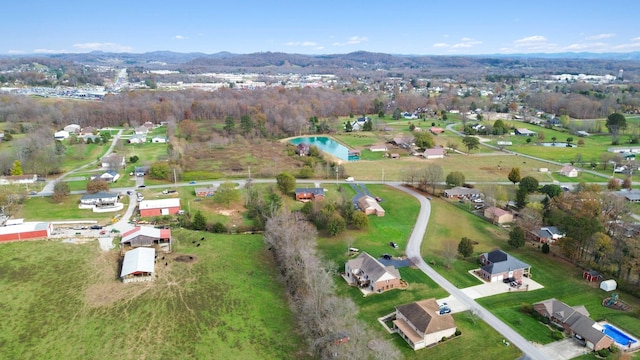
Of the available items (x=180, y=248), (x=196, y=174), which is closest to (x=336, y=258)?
(x=180, y=248)

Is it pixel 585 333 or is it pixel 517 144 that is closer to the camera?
pixel 585 333

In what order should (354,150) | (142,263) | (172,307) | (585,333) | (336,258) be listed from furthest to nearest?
(354,150) < (336,258) < (142,263) < (172,307) < (585,333)

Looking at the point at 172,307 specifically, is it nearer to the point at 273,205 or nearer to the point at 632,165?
the point at 273,205

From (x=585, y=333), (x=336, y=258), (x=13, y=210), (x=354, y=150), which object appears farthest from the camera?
(x=354, y=150)

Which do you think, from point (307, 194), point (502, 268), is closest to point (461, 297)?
point (502, 268)

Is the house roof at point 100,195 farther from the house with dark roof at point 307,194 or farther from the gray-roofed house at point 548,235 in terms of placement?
the gray-roofed house at point 548,235

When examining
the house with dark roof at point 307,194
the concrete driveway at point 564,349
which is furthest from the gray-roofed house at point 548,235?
the house with dark roof at point 307,194

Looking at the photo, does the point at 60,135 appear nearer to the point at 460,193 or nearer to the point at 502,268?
A: the point at 460,193

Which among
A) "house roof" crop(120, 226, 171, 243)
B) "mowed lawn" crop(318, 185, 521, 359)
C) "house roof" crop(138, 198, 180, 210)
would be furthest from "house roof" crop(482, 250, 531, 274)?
"house roof" crop(138, 198, 180, 210)
